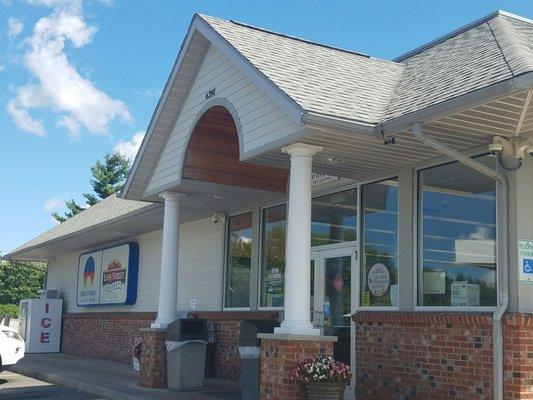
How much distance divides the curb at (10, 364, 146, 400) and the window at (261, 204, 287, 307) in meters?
3.34

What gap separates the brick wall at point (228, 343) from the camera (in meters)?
14.4

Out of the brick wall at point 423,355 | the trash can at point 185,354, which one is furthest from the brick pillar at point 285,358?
the trash can at point 185,354

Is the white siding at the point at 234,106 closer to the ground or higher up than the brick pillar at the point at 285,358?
higher up

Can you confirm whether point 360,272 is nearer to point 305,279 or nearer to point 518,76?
point 305,279

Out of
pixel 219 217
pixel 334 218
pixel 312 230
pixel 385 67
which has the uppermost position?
pixel 385 67

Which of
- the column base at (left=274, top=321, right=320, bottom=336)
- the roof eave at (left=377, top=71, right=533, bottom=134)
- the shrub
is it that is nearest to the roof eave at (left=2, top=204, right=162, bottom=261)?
the column base at (left=274, top=321, right=320, bottom=336)

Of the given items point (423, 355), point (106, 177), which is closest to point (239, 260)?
point (423, 355)

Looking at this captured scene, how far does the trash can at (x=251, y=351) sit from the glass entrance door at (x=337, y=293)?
1303 millimetres

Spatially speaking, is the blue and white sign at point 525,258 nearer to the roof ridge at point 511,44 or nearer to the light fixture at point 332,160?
the roof ridge at point 511,44

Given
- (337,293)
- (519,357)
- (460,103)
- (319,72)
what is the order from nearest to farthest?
(460,103) → (519,357) → (319,72) → (337,293)

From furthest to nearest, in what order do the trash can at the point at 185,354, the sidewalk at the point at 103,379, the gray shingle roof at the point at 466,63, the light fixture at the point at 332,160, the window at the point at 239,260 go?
1. the window at the point at 239,260
2. the trash can at the point at 185,354
3. the sidewalk at the point at 103,379
4. the light fixture at the point at 332,160
5. the gray shingle roof at the point at 466,63

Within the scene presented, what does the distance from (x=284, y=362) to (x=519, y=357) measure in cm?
286

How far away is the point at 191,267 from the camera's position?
17516 millimetres

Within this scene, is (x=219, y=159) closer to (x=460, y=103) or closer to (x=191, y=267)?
(x=191, y=267)
